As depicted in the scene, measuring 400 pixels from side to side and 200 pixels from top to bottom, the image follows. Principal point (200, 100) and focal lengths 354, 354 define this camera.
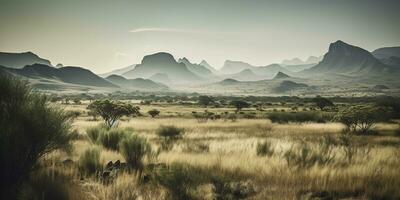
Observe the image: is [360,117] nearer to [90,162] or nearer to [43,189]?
[90,162]

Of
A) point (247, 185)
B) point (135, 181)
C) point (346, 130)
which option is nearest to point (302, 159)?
point (247, 185)

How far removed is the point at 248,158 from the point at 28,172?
20.6 ft

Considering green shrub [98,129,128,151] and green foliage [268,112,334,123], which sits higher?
green shrub [98,129,128,151]

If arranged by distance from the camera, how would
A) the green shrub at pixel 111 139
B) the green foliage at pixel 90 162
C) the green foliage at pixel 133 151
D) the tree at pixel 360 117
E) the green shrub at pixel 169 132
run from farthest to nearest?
the tree at pixel 360 117
the green shrub at pixel 169 132
the green shrub at pixel 111 139
the green foliage at pixel 133 151
the green foliage at pixel 90 162

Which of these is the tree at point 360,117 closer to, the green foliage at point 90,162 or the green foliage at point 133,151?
the green foliage at point 133,151

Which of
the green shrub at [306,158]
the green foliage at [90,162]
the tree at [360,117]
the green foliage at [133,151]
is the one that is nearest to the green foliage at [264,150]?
the green shrub at [306,158]

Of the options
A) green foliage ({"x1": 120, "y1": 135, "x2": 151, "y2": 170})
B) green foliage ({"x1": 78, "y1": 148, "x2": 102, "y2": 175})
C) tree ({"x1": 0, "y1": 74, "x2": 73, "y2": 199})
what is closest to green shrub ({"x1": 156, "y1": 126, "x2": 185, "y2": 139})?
green foliage ({"x1": 120, "y1": 135, "x2": 151, "y2": 170})

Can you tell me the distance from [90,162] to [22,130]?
2.55 metres

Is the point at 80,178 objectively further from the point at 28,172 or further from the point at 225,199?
the point at 225,199

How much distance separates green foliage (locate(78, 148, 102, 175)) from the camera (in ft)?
29.8

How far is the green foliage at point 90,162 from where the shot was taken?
9094 mm

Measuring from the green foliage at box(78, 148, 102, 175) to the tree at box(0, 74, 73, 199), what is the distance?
1.07m

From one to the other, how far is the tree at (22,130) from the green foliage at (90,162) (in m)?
1.07

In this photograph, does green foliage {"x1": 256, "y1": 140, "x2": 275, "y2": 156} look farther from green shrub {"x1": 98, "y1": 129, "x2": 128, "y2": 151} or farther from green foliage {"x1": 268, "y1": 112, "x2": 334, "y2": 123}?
green foliage {"x1": 268, "y1": 112, "x2": 334, "y2": 123}
